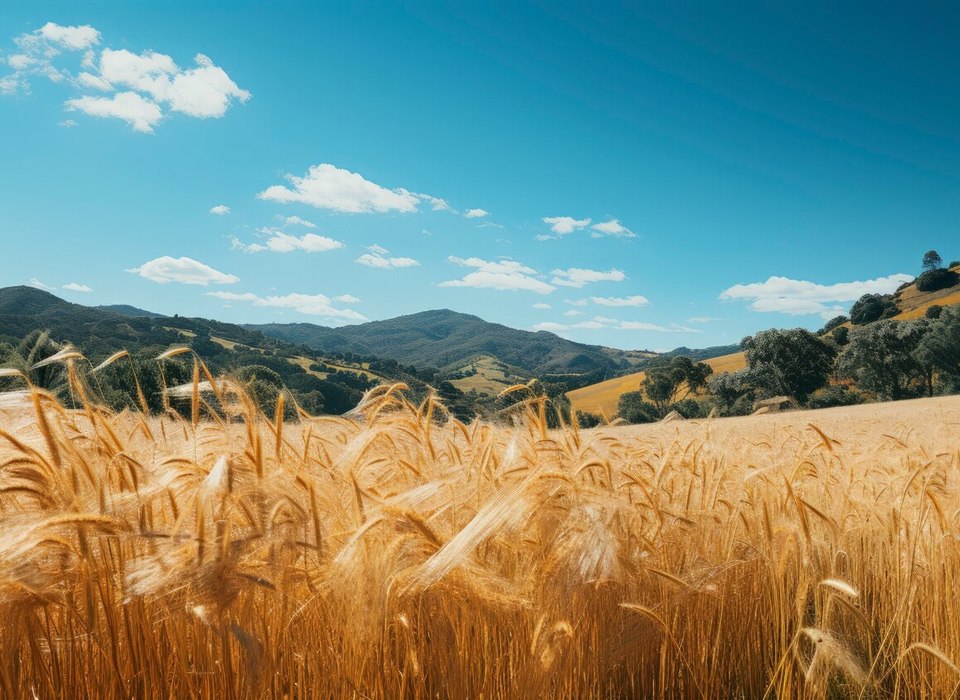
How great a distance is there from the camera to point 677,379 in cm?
6247

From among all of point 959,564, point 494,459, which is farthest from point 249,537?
point 959,564

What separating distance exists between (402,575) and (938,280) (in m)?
110

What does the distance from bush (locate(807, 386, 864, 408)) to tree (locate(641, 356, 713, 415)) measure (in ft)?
42.7

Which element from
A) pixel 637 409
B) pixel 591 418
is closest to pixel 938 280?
pixel 637 409

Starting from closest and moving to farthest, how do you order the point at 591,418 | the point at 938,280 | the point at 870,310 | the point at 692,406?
the point at 591,418
the point at 692,406
the point at 870,310
the point at 938,280

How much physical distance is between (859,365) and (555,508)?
59.7 metres

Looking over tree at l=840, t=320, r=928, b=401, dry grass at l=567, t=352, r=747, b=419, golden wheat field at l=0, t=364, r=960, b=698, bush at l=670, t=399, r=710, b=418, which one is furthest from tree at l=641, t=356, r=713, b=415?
golden wheat field at l=0, t=364, r=960, b=698

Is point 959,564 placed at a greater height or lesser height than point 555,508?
lesser

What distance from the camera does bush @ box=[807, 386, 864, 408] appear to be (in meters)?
49.1

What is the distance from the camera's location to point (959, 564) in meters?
2.33

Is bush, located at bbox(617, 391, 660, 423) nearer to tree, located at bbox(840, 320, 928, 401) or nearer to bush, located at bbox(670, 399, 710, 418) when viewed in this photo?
bush, located at bbox(670, 399, 710, 418)

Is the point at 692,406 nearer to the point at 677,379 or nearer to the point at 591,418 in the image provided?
the point at 677,379

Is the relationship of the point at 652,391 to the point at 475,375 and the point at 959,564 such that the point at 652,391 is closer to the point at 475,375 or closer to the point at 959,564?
the point at 959,564

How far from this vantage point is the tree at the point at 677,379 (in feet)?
204
